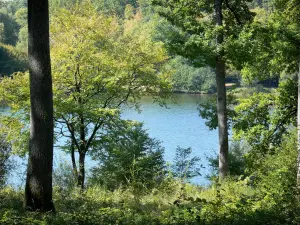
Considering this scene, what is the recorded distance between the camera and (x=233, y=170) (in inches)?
699

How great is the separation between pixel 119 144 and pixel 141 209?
8.27 metres

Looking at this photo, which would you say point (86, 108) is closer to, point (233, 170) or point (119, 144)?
point (119, 144)

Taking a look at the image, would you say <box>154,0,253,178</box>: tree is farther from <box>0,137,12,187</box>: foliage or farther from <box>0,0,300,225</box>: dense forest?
<box>0,137,12,187</box>: foliage

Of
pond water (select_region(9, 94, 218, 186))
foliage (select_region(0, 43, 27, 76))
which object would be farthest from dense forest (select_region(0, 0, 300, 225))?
foliage (select_region(0, 43, 27, 76))

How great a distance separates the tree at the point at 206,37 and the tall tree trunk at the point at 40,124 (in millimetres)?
4445

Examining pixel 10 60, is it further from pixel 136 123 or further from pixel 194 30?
pixel 194 30

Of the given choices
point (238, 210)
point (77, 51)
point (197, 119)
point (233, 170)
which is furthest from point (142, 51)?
point (197, 119)

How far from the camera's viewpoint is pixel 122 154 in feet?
45.5

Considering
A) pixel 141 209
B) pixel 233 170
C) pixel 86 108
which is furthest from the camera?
pixel 233 170

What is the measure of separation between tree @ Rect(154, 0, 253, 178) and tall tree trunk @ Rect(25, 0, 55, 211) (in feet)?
14.6

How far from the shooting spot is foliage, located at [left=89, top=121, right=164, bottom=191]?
1337cm

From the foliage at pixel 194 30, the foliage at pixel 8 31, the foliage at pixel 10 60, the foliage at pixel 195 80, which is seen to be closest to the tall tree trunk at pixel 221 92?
the foliage at pixel 194 30

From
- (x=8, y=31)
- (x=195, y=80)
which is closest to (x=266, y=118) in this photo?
(x=195, y=80)

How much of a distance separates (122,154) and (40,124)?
→ 26.8 ft
